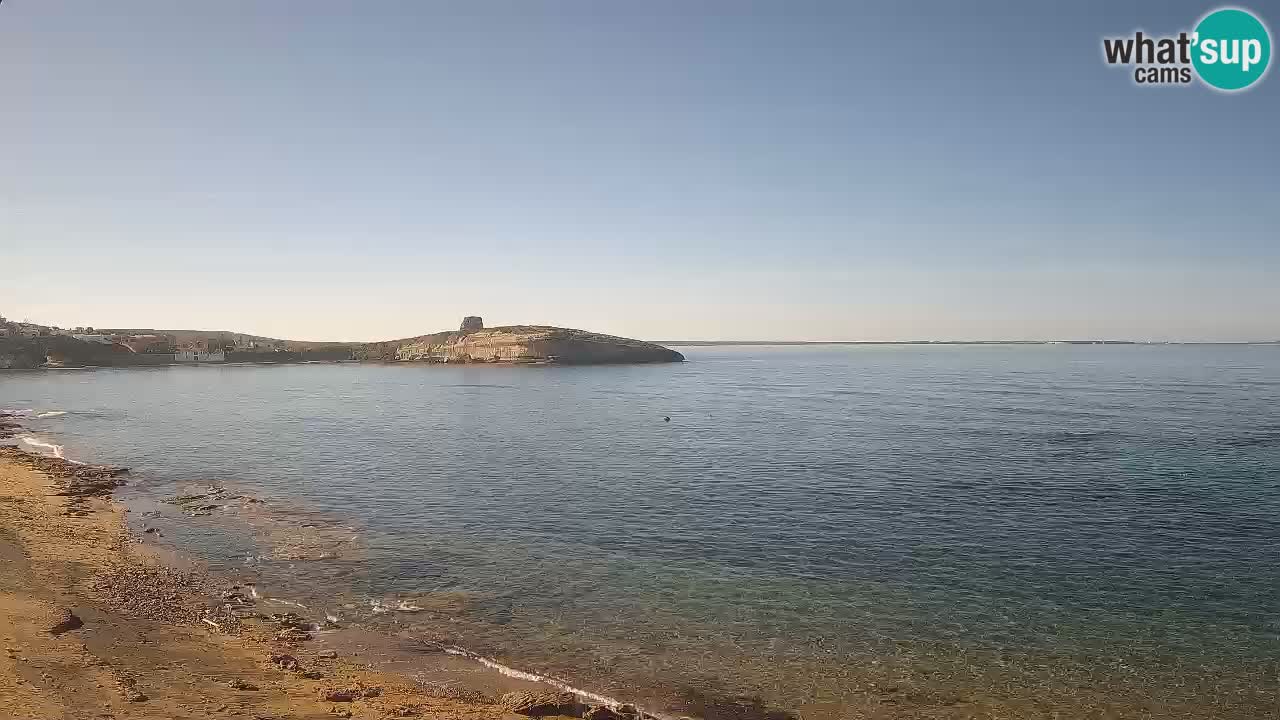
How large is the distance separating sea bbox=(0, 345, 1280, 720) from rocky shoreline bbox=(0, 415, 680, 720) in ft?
4.92

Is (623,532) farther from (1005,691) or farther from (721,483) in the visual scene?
(1005,691)

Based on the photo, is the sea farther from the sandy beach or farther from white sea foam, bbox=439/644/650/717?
the sandy beach

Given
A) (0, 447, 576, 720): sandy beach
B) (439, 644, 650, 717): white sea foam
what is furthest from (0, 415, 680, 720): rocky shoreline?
(439, 644, 650, 717): white sea foam

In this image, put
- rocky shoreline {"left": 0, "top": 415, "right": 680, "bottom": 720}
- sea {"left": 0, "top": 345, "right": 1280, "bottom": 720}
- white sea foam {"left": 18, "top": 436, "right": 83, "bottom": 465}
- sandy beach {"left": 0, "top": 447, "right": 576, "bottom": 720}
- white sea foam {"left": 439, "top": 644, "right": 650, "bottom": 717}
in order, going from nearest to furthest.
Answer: sandy beach {"left": 0, "top": 447, "right": 576, "bottom": 720} → rocky shoreline {"left": 0, "top": 415, "right": 680, "bottom": 720} → white sea foam {"left": 439, "top": 644, "right": 650, "bottom": 717} → sea {"left": 0, "top": 345, "right": 1280, "bottom": 720} → white sea foam {"left": 18, "top": 436, "right": 83, "bottom": 465}

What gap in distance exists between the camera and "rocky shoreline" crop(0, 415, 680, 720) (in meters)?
13.4

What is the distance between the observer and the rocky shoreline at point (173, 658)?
13.4m

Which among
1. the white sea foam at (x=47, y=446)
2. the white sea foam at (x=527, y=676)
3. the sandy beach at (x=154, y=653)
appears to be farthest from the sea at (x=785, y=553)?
the sandy beach at (x=154, y=653)

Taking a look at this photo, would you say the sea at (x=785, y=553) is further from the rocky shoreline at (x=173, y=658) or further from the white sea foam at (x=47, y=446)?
the rocky shoreline at (x=173, y=658)

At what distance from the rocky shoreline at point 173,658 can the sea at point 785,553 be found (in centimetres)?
150

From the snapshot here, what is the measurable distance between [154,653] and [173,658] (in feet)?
1.85

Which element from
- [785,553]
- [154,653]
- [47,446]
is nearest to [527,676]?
[154,653]

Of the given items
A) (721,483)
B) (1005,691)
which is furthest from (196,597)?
(721,483)

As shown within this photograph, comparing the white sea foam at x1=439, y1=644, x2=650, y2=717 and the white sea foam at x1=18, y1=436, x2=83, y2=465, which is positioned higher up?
the white sea foam at x1=18, y1=436, x2=83, y2=465

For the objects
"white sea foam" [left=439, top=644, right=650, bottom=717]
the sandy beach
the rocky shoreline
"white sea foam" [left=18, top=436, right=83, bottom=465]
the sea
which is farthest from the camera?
"white sea foam" [left=18, top=436, right=83, bottom=465]
